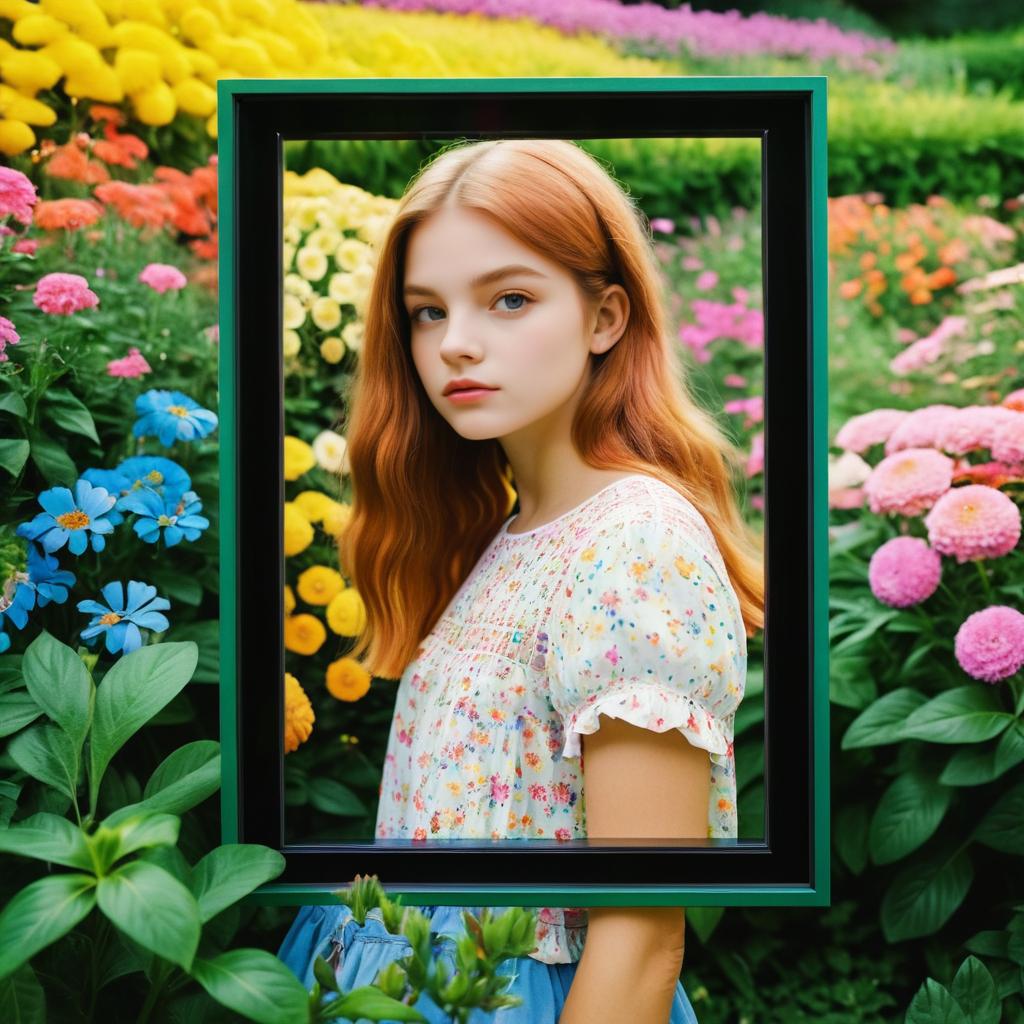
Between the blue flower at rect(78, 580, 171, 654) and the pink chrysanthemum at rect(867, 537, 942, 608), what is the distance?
Answer: 3.22 feet

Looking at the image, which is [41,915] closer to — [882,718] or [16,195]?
[16,195]

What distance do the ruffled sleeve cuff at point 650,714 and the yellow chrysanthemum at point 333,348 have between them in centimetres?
67

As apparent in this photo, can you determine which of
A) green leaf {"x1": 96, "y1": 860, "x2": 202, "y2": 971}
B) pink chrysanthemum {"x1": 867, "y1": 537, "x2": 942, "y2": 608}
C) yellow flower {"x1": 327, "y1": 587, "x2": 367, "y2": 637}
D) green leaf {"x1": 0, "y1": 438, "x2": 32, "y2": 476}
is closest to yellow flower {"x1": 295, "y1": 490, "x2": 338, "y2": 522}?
yellow flower {"x1": 327, "y1": 587, "x2": 367, "y2": 637}

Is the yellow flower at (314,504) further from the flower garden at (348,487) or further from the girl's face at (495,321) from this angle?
the girl's face at (495,321)

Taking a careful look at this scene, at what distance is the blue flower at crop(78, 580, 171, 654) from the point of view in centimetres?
117

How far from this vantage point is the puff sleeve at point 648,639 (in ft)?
3.22

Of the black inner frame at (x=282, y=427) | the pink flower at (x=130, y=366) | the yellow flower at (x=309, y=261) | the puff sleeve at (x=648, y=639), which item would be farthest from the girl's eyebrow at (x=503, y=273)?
the pink flower at (x=130, y=366)

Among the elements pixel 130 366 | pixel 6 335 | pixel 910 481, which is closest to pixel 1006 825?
pixel 910 481

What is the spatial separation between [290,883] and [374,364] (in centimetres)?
61

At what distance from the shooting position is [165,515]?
4.06 feet

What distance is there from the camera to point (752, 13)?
1.91 meters

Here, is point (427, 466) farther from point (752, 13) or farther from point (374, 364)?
point (752, 13)

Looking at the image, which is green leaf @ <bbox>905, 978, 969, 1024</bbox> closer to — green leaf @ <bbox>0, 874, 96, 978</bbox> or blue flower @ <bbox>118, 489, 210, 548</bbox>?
green leaf @ <bbox>0, 874, 96, 978</bbox>

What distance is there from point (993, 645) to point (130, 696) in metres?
1.09
